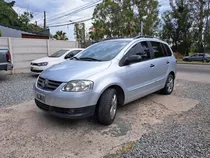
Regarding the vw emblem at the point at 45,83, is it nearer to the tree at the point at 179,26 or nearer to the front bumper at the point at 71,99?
the front bumper at the point at 71,99

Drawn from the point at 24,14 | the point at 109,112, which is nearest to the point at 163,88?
the point at 109,112

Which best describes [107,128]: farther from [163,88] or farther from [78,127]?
[163,88]

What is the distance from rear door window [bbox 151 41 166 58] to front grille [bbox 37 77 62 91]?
105 inches

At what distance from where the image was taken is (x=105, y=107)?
304 centimetres

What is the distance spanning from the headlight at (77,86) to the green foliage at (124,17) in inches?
1029

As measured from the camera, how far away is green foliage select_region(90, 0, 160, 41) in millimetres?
28812

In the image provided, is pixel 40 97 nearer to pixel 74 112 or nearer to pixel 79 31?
pixel 74 112

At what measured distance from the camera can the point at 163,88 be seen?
5082 millimetres

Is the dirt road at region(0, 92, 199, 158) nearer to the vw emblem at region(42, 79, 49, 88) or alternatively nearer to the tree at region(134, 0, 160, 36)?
the vw emblem at region(42, 79, 49, 88)

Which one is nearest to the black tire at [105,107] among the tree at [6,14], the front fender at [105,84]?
the front fender at [105,84]

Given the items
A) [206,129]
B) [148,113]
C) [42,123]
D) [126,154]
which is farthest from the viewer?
[148,113]

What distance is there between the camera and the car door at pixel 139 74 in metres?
3.57

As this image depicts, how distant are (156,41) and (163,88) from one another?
4.39ft

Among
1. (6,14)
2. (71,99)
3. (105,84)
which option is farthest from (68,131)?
(6,14)
